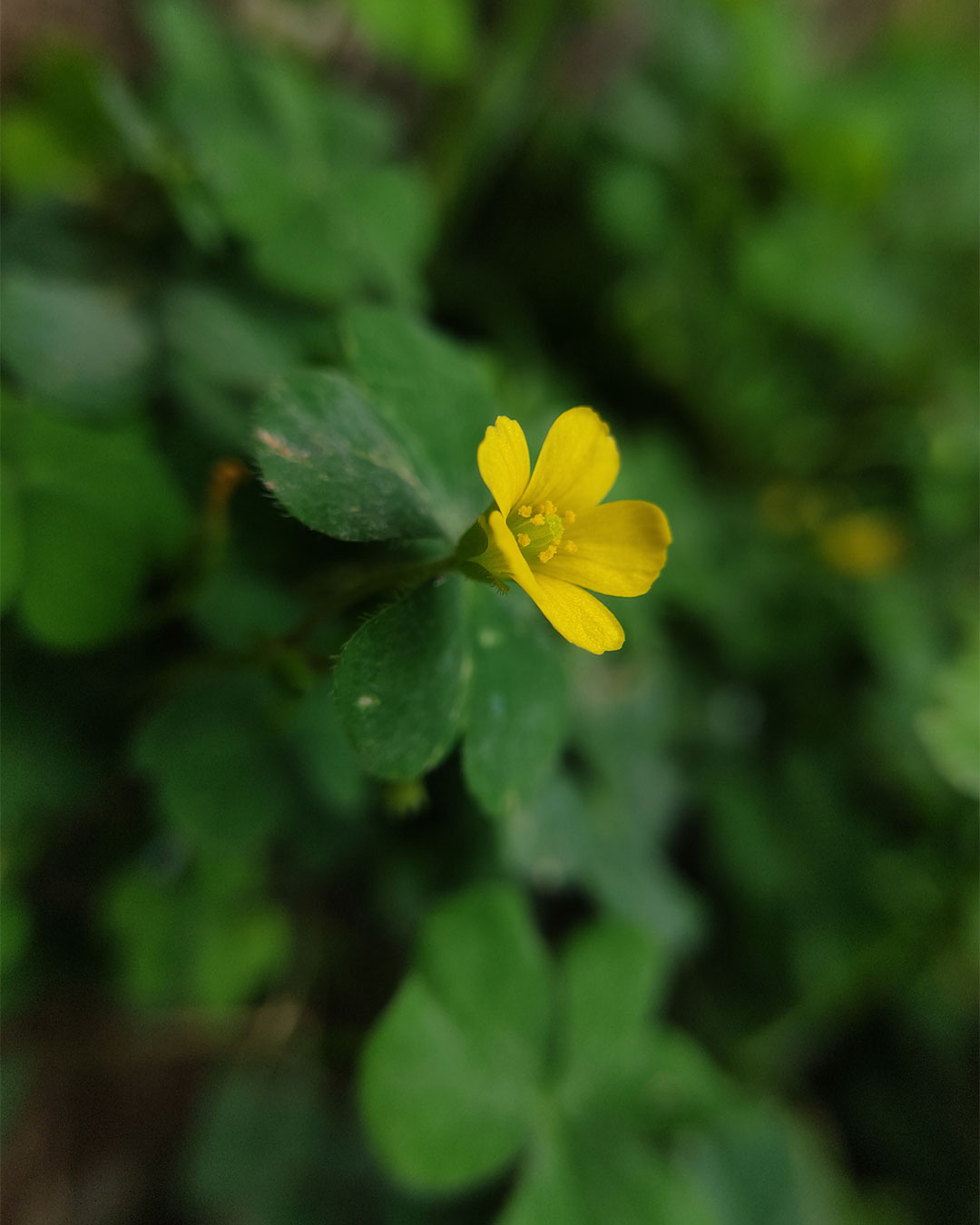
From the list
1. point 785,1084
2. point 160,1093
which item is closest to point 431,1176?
point 160,1093

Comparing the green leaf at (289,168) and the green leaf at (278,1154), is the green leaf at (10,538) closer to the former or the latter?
the green leaf at (289,168)

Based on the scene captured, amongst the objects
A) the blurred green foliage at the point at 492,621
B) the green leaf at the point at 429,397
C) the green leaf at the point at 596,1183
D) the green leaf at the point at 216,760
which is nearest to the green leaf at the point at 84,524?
the blurred green foliage at the point at 492,621

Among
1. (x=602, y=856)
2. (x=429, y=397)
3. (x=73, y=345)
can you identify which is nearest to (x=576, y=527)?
(x=429, y=397)

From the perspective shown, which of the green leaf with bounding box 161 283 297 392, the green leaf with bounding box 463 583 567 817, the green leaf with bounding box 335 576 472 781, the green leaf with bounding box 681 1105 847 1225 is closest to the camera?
the green leaf with bounding box 335 576 472 781

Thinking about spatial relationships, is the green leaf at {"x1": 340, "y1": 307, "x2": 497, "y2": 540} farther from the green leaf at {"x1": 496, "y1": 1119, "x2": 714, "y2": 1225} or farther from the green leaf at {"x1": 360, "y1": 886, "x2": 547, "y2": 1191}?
the green leaf at {"x1": 496, "y1": 1119, "x2": 714, "y2": 1225}

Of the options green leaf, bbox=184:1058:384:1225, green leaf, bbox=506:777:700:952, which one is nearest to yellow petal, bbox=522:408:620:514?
green leaf, bbox=506:777:700:952

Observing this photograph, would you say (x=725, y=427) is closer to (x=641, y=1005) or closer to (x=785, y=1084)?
(x=641, y=1005)
